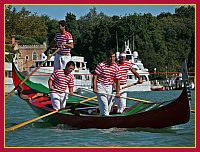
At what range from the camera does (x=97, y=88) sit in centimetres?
643

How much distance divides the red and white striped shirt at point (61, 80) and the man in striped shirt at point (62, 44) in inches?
15.2

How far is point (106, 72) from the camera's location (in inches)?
250

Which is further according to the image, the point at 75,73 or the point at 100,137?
the point at 75,73

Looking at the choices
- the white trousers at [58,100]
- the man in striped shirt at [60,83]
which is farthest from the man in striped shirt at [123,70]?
the white trousers at [58,100]

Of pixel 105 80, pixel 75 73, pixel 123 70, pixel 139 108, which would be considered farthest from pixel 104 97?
pixel 75 73

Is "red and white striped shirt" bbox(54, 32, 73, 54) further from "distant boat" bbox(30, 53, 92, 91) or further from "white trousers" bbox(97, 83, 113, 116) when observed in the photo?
"distant boat" bbox(30, 53, 92, 91)

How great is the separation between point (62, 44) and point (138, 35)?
23.2 metres

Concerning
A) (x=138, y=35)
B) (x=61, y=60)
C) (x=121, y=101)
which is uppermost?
(x=138, y=35)

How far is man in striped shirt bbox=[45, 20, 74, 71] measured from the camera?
22.9 feet

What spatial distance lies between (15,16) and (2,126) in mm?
23749

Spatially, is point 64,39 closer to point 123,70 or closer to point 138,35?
point 123,70

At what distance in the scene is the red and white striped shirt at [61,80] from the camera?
22.1 feet

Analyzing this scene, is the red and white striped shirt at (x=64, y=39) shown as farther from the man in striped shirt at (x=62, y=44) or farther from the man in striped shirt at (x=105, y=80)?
the man in striped shirt at (x=105, y=80)

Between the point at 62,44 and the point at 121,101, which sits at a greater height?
the point at 62,44
